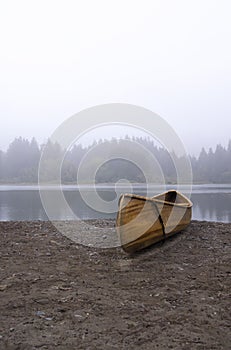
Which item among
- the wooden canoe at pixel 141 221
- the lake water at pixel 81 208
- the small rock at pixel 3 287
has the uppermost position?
the wooden canoe at pixel 141 221

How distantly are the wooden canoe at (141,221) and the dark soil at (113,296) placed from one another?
0.78 feet

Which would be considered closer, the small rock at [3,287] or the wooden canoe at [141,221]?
the small rock at [3,287]

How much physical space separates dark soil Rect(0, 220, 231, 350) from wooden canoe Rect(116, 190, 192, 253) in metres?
0.24

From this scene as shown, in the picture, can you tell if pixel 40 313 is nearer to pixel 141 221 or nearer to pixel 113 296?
pixel 113 296

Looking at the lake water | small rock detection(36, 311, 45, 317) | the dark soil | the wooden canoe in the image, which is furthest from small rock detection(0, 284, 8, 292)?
the lake water

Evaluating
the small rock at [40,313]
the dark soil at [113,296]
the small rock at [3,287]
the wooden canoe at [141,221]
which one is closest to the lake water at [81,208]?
the wooden canoe at [141,221]

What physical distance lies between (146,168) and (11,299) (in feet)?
18.0

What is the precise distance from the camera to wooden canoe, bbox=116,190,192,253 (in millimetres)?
6184

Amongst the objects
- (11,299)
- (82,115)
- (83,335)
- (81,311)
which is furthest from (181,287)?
(82,115)

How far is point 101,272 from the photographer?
5117 millimetres

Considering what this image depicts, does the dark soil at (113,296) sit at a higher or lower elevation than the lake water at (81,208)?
higher

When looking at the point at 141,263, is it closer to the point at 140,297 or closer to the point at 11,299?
the point at 140,297

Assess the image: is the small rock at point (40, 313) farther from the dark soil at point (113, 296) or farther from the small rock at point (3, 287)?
the small rock at point (3, 287)

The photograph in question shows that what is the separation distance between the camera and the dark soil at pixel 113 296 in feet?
10.0
